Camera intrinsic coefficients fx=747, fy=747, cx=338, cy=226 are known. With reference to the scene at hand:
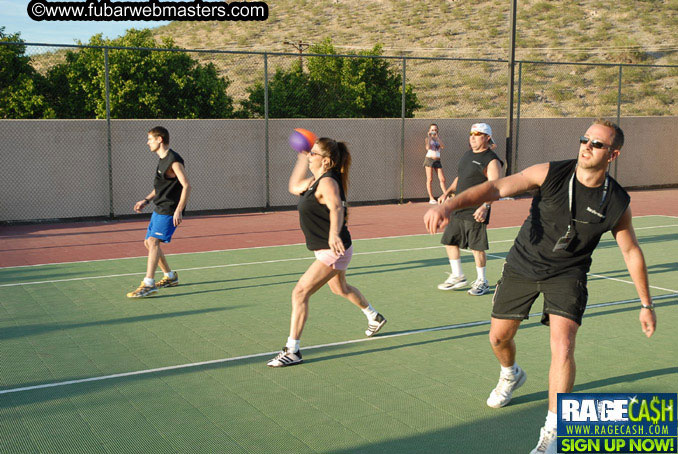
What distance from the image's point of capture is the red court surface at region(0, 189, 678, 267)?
12.5m

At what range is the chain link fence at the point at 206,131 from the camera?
1602 centimetres

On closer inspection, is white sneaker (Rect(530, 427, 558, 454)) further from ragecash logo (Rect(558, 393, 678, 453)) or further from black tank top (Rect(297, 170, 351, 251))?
black tank top (Rect(297, 170, 351, 251))

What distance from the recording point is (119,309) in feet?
27.8

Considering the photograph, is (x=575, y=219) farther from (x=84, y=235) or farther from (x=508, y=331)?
(x=84, y=235)

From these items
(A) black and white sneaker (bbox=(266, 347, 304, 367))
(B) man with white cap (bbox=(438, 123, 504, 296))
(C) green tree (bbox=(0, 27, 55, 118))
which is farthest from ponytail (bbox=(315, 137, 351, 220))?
(C) green tree (bbox=(0, 27, 55, 118))

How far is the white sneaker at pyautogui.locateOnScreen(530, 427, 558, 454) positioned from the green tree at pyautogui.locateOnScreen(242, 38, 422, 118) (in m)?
22.2

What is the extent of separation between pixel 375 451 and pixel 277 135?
1430 centimetres

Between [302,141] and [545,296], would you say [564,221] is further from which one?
[302,141]

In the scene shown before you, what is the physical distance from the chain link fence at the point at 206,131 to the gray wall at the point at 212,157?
0.08 feet

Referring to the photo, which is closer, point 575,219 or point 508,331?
point 575,219

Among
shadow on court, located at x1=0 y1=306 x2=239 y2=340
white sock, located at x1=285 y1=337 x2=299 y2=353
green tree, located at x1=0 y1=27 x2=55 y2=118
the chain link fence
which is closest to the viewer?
white sock, located at x1=285 y1=337 x2=299 y2=353

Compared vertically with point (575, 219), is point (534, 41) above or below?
above

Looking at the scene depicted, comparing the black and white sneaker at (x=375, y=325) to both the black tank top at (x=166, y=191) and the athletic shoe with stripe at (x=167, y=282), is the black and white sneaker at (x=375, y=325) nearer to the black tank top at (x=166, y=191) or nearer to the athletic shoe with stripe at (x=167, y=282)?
the black tank top at (x=166, y=191)

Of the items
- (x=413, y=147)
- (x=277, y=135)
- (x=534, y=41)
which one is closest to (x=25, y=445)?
(x=277, y=135)
